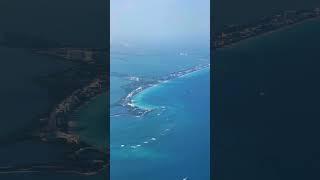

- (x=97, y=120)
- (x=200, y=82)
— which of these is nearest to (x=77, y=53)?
(x=97, y=120)
